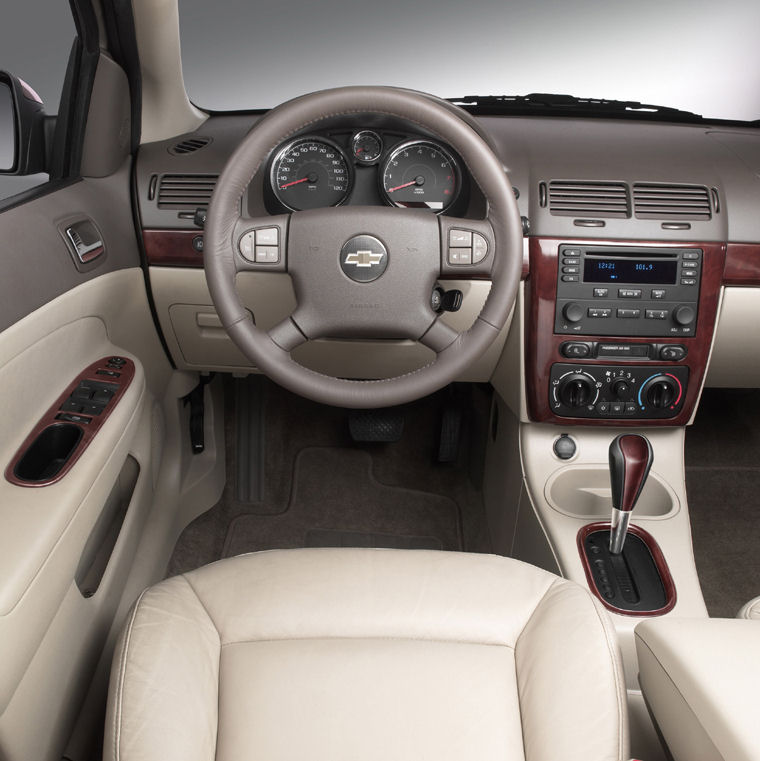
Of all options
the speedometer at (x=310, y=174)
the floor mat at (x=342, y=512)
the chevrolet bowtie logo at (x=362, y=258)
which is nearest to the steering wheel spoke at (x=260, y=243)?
the chevrolet bowtie logo at (x=362, y=258)

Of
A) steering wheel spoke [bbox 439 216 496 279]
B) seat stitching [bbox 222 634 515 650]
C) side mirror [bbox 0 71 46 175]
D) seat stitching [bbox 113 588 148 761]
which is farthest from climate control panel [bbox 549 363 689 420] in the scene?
side mirror [bbox 0 71 46 175]

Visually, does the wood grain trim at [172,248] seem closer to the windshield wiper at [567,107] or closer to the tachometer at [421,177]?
the tachometer at [421,177]

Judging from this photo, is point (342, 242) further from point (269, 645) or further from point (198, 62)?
point (198, 62)

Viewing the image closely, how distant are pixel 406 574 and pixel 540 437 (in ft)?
2.48

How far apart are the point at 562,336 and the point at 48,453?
103 centimetres

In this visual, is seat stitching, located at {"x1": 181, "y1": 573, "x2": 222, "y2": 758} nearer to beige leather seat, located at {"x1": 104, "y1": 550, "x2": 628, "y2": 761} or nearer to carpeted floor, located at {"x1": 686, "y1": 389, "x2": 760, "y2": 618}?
beige leather seat, located at {"x1": 104, "y1": 550, "x2": 628, "y2": 761}

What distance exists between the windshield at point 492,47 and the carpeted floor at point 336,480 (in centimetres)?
88

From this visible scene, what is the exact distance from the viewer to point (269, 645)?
0.97 metres

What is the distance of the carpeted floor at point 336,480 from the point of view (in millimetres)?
2139

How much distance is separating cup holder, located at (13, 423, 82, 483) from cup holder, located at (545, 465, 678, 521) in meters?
1.00

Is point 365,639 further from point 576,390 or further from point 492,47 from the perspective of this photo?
point 492,47

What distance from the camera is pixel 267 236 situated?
4.19ft

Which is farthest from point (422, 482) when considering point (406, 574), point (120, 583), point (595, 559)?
point (406, 574)

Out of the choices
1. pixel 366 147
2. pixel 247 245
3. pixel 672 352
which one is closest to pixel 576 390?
pixel 672 352
